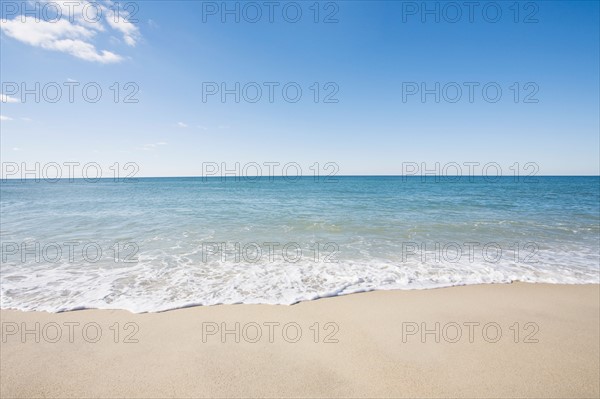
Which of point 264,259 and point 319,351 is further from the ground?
point 264,259

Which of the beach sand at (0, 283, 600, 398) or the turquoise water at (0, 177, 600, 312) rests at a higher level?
the turquoise water at (0, 177, 600, 312)

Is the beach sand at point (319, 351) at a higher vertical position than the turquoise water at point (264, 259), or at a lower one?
lower

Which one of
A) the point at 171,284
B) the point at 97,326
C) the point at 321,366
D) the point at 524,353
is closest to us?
the point at 321,366

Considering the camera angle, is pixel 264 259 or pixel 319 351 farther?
pixel 264 259

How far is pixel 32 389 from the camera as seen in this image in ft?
9.33

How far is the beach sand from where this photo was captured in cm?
287

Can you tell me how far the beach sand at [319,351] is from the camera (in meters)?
2.87

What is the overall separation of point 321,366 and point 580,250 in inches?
382

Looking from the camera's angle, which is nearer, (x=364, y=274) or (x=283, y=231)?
(x=364, y=274)

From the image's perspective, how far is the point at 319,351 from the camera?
345 centimetres

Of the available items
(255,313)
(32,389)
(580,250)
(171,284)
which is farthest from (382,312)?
(580,250)

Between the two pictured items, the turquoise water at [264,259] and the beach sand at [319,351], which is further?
the turquoise water at [264,259]

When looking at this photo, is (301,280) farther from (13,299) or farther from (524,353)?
(13,299)

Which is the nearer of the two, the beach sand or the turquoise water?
the beach sand
